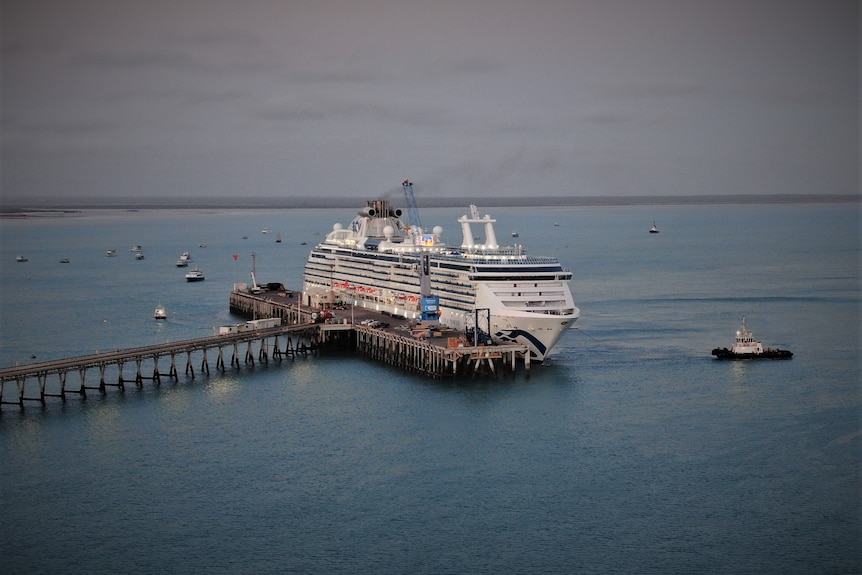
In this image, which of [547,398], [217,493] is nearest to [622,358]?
[547,398]

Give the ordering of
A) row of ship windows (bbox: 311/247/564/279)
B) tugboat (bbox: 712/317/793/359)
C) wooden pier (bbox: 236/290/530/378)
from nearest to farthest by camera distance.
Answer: wooden pier (bbox: 236/290/530/378), tugboat (bbox: 712/317/793/359), row of ship windows (bbox: 311/247/564/279)

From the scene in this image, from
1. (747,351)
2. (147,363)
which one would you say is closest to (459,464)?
(747,351)

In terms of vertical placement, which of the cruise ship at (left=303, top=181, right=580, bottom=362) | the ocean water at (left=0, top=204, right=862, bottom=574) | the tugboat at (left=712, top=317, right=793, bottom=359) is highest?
the cruise ship at (left=303, top=181, right=580, bottom=362)

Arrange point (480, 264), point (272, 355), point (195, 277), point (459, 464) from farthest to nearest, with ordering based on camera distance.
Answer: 1. point (195, 277)
2. point (272, 355)
3. point (480, 264)
4. point (459, 464)

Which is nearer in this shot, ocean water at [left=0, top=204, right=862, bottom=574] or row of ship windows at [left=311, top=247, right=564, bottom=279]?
ocean water at [left=0, top=204, right=862, bottom=574]

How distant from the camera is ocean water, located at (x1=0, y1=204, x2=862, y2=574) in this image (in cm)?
3422

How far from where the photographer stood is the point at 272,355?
68.0m

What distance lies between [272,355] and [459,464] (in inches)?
1089

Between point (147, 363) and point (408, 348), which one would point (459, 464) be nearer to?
point (408, 348)

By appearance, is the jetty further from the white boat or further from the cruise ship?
the white boat

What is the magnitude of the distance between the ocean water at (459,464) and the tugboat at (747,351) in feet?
3.30

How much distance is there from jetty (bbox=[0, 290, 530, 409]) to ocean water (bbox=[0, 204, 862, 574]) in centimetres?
140

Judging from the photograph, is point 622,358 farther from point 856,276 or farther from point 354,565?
point 856,276

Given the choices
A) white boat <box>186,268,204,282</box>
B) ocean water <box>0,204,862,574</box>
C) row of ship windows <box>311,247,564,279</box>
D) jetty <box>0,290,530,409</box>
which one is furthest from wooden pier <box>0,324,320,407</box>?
white boat <box>186,268,204,282</box>
